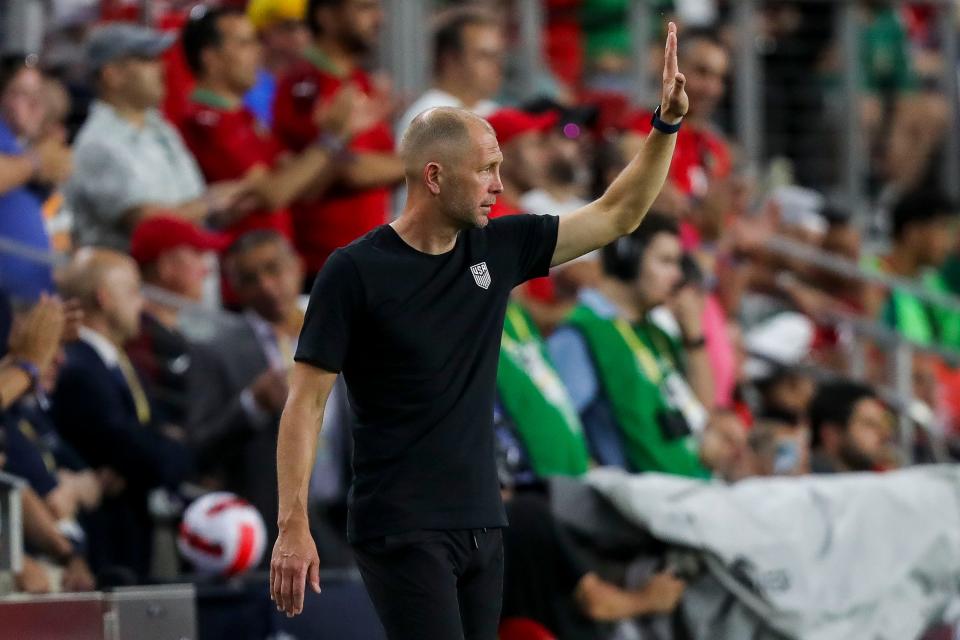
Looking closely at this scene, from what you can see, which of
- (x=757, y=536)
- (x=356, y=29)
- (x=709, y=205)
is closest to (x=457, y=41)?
(x=356, y=29)

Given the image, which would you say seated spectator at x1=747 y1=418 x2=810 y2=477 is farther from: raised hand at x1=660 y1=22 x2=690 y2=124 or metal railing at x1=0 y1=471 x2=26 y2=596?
raised hand at x1=660 y1=22 x2=690 y2=124

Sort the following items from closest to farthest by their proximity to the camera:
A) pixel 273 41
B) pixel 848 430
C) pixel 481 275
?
1. pixel 481 275
2. pixel 848 430
3. pixel 273 41

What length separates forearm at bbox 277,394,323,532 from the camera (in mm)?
4402

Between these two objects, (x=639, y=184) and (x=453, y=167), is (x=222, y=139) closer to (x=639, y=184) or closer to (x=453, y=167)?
(x=639, y=184)

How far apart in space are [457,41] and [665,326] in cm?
175

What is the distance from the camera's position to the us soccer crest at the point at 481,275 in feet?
15.5

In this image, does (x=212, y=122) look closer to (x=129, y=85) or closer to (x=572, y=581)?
(x=129, y=85)

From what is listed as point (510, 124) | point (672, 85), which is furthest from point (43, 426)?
point (672, 85)

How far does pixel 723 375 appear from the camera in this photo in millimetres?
9273

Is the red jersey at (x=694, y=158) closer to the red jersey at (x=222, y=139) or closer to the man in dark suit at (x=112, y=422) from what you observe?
the red jersey at (x=222, y=139)

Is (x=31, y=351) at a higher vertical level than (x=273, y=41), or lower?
lower

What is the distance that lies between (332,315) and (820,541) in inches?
130

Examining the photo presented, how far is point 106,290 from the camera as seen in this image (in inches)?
285

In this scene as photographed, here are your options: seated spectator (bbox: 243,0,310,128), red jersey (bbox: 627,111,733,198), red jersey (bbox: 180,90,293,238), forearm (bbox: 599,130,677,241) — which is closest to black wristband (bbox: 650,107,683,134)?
forearm (bbox: 599,130,677,241)
